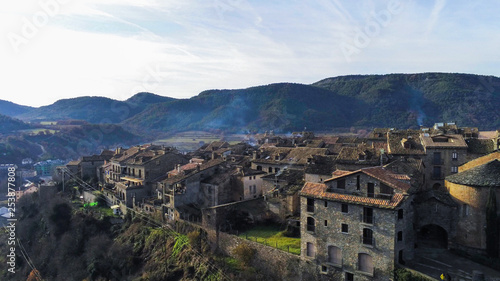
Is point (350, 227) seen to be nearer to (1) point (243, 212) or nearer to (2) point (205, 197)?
(1) point (243, 212)

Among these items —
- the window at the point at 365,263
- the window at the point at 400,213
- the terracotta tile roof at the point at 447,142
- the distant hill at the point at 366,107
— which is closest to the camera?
the window at the point at 400,213

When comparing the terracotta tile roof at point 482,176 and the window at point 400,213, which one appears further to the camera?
the terracotta tile roof at point 482,176

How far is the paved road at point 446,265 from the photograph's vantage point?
2231 cm

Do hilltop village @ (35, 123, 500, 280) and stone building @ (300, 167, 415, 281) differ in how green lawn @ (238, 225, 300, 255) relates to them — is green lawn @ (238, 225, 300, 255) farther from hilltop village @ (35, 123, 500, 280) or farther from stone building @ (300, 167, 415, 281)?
stone building @ (300, 167, 415, 281)

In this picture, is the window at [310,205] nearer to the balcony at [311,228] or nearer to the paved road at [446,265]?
the balcony at [311,228]

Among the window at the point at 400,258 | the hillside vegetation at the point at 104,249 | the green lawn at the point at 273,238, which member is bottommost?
the hillside vegetation at the point at 104,249

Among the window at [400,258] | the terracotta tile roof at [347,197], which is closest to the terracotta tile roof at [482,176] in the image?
the terracotta tile roof at [347,197]

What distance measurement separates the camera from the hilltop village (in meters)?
24.5

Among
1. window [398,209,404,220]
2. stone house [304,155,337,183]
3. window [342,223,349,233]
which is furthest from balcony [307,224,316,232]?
stone house [304,155,337,183]

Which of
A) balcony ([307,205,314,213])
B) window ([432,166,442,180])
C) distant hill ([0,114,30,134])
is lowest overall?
balcony ([307,205,314,213])

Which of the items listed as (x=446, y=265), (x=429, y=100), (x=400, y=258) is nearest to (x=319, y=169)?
(x=400, y=258)

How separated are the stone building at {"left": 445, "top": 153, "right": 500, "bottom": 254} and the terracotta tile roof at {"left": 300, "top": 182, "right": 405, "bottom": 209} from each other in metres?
5.90

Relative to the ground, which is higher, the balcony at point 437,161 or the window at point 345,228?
the balcony at point 437,161

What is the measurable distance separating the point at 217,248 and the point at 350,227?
13.4 metres
